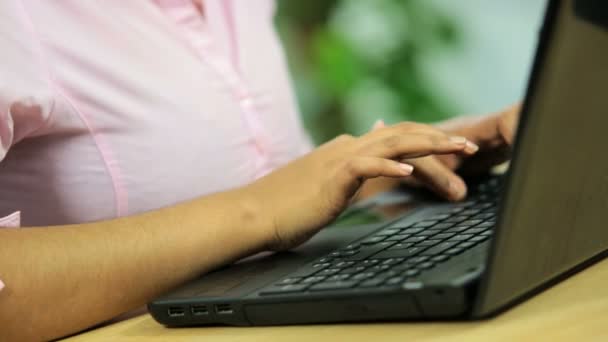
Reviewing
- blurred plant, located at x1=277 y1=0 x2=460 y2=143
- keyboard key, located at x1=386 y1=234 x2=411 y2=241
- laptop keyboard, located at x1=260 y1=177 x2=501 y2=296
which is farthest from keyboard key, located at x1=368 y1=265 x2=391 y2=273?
blurred plant, located at x1=277 y1=0 x2=460 y2=143

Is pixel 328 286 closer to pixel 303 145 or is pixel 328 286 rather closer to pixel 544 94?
pixel 544 94

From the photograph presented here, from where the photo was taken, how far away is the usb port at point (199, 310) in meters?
0.59

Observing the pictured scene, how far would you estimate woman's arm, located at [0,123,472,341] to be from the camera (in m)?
0.61

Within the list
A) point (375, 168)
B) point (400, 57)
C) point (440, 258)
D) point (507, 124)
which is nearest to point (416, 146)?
point (375, 168)

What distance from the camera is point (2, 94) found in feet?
2.14

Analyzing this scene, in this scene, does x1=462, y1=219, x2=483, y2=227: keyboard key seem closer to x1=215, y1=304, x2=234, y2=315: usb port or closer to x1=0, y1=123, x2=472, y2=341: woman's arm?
x1=0, y1=123, x2=472, y2=341: woman's arm

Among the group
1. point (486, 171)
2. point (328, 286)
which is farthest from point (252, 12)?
point (328, 286)

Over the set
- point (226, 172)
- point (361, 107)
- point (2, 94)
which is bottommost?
point (361, 107)

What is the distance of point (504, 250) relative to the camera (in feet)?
1.44

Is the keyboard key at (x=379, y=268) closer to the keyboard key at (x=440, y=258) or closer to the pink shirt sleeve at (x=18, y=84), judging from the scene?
the keyboard key at (x=440, y=258)

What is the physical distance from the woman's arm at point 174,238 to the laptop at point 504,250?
0.03m

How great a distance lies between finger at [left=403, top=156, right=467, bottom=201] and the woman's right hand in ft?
0.42

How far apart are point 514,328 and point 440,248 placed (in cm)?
11

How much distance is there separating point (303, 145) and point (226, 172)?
0.68ft
